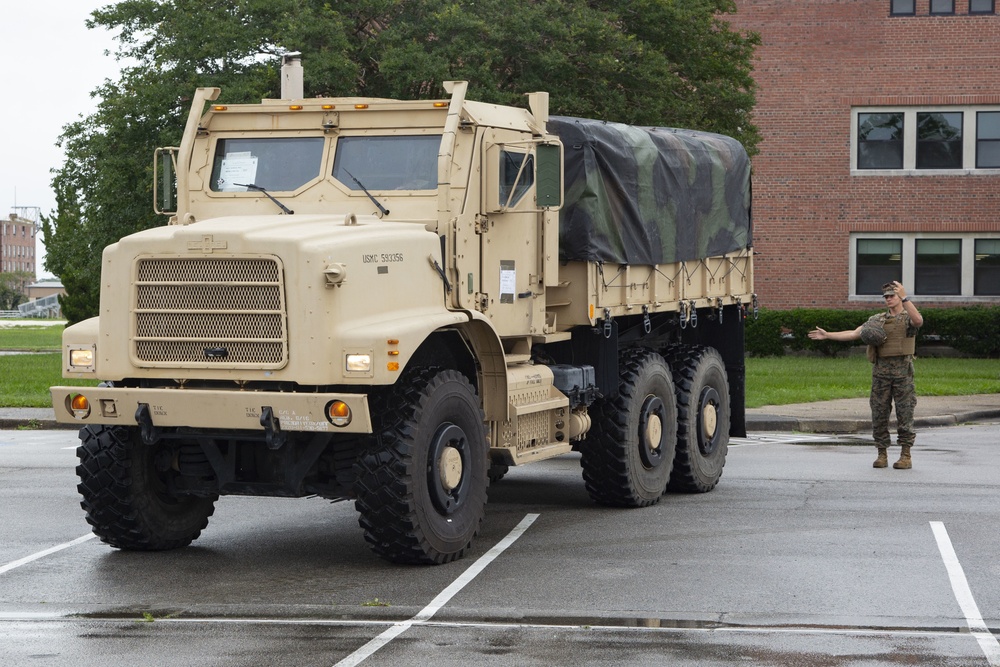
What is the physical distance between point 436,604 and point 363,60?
1891cm

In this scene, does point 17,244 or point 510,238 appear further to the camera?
point 17,244

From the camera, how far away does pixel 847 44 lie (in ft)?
122

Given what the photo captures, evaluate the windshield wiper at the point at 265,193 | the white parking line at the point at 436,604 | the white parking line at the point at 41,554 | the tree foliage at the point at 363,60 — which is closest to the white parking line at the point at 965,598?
the white parking line at the point at 436,604

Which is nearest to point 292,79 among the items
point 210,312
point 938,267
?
point 210,312

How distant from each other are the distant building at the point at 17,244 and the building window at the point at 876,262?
509ft

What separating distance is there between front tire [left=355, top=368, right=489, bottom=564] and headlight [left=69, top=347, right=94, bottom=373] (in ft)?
6.18

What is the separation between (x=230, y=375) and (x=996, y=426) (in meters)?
14.3

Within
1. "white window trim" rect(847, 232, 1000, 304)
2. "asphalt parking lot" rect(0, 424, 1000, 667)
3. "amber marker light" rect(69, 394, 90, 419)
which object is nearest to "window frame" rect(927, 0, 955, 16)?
"white window trim" rect(847, 232, 1000, 304)

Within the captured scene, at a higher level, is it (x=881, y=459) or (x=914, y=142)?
(x=914, y=142)

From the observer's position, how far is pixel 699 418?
13969 mm

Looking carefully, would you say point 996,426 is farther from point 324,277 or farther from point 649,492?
point 324,277

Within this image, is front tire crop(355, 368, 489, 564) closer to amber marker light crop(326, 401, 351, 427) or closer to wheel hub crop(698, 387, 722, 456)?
amber marker light crop(326, 401, 351, 427)

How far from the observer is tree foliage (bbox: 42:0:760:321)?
24.5m

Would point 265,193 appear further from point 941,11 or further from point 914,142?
point 941,11
